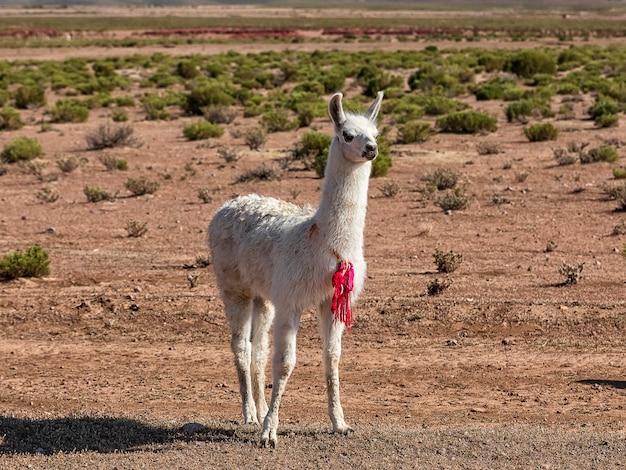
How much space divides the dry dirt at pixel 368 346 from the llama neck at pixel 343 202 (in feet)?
4.45

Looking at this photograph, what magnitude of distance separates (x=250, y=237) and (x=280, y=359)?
101 cm

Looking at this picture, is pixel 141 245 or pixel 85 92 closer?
pixel 141 245

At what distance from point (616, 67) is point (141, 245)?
36.0m

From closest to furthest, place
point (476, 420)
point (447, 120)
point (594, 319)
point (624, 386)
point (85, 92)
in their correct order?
point (476, 420)
point (624, 386)
point (594, 319)
point (447, 120)
point (85, 92)

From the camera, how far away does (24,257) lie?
40.2 ft

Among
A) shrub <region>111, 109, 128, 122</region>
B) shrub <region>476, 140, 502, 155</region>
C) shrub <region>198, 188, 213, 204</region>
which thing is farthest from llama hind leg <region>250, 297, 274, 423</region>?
shrub <region>111, 109, 128, 122</region>

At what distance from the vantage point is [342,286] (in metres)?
6.34

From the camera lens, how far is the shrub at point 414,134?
23953 mm

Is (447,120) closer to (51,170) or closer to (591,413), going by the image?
(51,170)

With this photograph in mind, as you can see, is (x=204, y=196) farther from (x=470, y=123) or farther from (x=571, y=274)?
(x=470, y=123)

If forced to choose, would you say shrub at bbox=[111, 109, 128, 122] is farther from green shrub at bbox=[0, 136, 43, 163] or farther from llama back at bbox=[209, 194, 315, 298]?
llama back at bbox=[209, 194, 315, 298]

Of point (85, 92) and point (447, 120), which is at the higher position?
point (447, 120)

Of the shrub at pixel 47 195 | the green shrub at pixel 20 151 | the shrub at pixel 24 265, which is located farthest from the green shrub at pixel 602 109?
the shrub at pixel 24 265

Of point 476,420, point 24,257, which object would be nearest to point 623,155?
point 24,257
